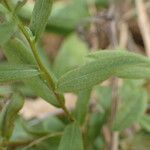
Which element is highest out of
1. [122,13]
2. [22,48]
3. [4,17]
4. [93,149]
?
[4,17]

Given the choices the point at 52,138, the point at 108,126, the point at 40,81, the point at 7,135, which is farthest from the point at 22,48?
the point at 108,126

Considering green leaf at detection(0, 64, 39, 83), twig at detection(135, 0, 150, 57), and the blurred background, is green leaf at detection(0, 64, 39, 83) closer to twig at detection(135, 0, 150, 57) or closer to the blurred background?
the blurred background

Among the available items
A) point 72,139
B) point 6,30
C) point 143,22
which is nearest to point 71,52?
point 143,22

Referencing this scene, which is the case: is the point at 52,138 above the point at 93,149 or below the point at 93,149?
above

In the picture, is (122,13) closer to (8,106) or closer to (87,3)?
(87,3)

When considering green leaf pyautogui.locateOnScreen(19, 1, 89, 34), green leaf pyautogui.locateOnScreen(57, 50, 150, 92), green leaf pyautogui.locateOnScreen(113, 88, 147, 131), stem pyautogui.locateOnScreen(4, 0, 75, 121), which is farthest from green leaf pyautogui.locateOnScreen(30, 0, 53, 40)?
green leaf pyautogui.locateOnScreen(19, 1, 89, 34)
